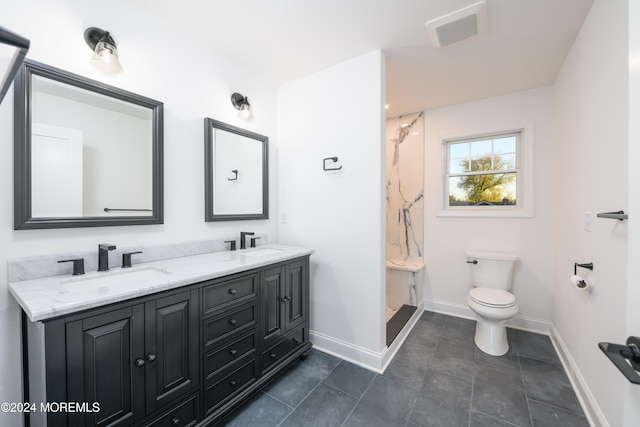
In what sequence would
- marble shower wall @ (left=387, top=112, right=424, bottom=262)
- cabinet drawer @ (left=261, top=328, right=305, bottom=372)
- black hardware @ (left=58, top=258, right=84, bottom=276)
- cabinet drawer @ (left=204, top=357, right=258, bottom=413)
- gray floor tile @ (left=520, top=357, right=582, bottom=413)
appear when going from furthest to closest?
marble shower wall @ (left=387, top=112, right=424, bottom=262) → cabinet drawer @ (left=261, top=328, right=305, bottom=372) → gray floor tile @ (left=520, top=357, right=582, bottom=413) → cabinet drawer @ (left=204, top=357, right=258, bottom=413) → black hardware @ (left=58, top=258, right=84, bottom=276)

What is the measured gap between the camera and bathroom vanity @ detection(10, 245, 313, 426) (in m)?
0.95

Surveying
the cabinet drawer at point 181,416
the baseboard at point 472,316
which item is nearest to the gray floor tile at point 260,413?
the cabinet drawer at point 181,416

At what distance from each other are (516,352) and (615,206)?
5.24ft

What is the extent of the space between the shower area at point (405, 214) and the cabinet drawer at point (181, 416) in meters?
2.15

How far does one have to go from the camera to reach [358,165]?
2.06 metres

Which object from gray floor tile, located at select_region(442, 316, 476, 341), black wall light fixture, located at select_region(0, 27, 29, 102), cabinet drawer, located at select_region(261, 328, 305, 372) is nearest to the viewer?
black wall light fixture, located at select_region(0, 27, 29, 102)

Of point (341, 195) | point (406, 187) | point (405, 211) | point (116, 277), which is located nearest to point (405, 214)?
point (405, 211)

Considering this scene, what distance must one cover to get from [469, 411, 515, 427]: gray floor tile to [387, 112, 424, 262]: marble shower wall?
5.95 ft

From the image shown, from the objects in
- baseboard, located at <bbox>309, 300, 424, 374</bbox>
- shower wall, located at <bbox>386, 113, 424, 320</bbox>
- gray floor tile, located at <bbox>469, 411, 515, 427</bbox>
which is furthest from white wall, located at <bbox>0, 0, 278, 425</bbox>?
gray floor tile, located at <bbox>469, 411, 515, 427</bbox>

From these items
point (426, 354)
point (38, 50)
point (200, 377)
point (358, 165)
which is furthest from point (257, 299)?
point (38, 50)

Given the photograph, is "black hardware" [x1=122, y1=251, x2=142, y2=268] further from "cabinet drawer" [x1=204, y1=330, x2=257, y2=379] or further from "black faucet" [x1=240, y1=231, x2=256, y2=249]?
"black faucet" [x1=240, y1=231, x2=256, y2=249]

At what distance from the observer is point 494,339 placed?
2197 millimetres

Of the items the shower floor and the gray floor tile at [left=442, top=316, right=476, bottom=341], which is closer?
the shower floor

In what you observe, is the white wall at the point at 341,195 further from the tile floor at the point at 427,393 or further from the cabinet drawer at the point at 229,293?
the cabinet drawer at the point at 229,293
